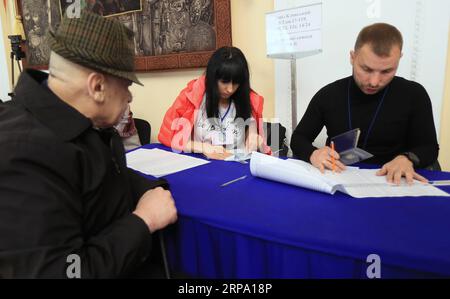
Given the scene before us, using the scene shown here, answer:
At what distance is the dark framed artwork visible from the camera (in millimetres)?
2650

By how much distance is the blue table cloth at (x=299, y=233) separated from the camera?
0.70m

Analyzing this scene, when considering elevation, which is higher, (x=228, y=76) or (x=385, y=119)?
(x=228, y=76)

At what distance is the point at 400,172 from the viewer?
112 centimetres

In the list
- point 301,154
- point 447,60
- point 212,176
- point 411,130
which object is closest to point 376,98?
point 411,130

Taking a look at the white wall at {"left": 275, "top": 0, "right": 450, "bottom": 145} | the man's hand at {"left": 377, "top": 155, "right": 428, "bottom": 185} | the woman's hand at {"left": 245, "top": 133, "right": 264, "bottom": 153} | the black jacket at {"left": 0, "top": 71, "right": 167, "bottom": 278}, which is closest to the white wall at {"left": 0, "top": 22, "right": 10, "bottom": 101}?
the white wall at {"left": 275, "top": 0, "right": 450, "bottom": 145}

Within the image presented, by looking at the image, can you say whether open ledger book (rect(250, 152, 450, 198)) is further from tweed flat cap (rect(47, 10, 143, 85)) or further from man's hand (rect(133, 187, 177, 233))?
tweed flat cap (rect(47, 10, 143, 85))

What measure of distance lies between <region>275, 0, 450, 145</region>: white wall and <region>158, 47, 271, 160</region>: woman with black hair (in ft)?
2.29

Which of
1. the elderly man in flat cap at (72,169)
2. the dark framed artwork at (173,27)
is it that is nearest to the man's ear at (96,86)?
the elderly man in flat cap at (72,169)

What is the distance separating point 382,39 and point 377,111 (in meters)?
0.39

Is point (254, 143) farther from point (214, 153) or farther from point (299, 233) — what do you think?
point (299, 233)

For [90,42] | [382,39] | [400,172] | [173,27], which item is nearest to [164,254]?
[90,42]

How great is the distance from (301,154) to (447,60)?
1.39 metres

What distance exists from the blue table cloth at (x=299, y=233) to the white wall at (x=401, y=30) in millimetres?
1406

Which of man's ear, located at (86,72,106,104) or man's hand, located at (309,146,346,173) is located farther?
man's hand, located at (309,146,346,173)
